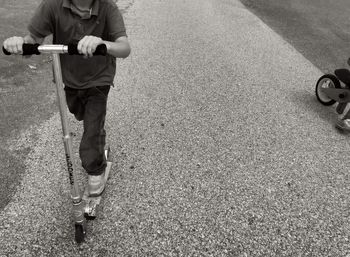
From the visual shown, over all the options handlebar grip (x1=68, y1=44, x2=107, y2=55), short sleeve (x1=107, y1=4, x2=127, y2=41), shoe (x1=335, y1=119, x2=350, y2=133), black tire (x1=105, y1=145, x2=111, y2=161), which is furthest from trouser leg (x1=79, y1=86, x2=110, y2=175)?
shoe (x1=335, y1=119, x2=350, y2=133)

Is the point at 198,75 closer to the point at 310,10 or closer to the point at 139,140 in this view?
the point at 139,140

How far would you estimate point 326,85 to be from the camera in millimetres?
6250

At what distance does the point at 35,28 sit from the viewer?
2918 millimetres

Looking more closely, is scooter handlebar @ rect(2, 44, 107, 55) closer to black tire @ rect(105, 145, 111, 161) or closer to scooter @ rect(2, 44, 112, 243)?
scooter @ rect(2, 44, 112, 243)

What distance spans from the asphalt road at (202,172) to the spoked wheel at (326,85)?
0.17 meters

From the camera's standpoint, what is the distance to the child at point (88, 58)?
2865 millimetres

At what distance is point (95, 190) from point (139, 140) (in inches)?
50.6

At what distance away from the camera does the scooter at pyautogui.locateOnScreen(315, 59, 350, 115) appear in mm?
5727

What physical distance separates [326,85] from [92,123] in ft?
15.7

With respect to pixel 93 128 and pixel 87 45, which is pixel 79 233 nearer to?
pixel 93 128

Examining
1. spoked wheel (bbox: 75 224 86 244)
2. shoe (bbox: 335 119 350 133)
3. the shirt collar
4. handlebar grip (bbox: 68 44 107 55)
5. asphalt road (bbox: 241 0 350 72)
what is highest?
the shirt collar

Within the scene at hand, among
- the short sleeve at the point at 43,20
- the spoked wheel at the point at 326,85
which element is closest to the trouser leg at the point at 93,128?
the short sleeve at the point at 43,20

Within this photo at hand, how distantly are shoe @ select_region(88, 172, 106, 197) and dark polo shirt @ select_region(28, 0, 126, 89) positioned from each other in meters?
0.94

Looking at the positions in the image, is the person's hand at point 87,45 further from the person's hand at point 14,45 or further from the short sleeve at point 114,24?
the short sleeve at point 114,24
